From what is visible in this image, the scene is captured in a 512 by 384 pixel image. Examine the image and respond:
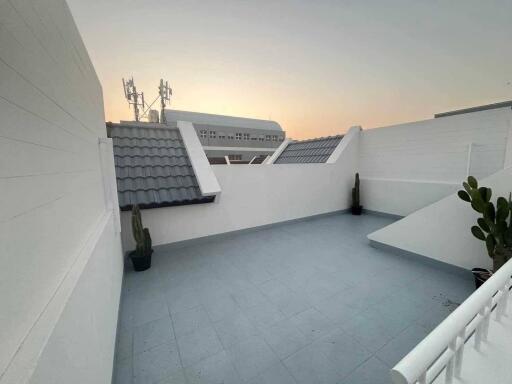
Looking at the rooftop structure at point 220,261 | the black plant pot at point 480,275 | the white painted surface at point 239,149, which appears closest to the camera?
the rooftop structure at point 220,261

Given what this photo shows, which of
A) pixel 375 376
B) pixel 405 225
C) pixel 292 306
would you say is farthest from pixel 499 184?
pixel 292 306

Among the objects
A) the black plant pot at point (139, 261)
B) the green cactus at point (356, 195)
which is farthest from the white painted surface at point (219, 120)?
the black plant pot at point (139, 261)

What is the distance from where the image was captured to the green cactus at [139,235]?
336cm

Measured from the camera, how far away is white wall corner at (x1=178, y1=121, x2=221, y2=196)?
163 inches

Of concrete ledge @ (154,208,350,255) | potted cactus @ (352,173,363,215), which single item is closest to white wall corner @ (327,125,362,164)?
potted cactus @ (352,173,363,215)

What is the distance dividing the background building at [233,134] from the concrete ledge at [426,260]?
1634 cm

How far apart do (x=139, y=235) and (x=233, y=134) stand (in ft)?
68.3

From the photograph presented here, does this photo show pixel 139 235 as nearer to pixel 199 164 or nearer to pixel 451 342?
pixel 199 164

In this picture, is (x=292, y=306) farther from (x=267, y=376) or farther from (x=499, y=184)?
(x=499, y=184)

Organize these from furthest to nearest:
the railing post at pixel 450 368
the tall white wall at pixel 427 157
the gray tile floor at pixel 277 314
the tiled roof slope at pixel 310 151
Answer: the tiled roof slope at pixel 310 151 < the tall white wall at pixel 427 157 < the gray tile floor at pixel 277 314 < the railing post at pixel 450 368

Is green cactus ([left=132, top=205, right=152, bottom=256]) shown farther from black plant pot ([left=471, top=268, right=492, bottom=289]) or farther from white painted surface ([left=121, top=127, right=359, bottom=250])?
black plant pot ([left=471, top=268, right=492, bottom=289])

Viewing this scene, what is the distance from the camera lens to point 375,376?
1.74m

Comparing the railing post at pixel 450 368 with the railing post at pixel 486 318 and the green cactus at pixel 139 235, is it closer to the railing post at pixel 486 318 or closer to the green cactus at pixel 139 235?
the railing post at pixel 486 318

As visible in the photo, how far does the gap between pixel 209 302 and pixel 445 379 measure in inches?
92.8
